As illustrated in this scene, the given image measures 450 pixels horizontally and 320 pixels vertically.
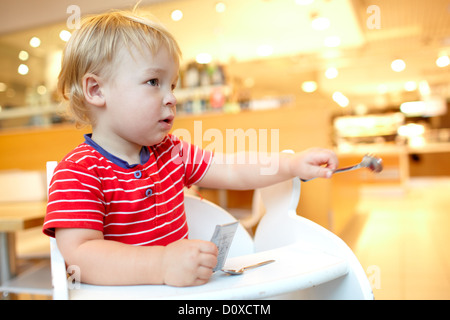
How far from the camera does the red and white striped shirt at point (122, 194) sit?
1.80ft

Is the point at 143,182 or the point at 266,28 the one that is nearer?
the point at 143,182

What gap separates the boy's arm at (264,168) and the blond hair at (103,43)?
8.7 inches

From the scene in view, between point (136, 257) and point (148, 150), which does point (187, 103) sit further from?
point (136, 257)

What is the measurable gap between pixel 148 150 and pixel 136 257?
241 millimetres

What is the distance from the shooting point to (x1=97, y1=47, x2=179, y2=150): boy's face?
0.62m

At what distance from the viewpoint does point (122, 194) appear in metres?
0.61

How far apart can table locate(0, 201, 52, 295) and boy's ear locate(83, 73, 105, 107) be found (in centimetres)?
77

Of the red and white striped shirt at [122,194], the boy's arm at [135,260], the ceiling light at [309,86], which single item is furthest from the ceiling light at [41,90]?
the ceiling light at [309,86]

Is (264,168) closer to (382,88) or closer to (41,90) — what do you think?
(41,90)

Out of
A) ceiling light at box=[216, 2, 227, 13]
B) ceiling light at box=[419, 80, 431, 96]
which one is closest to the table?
ceiling light at box=[216, 2, 227, 13]

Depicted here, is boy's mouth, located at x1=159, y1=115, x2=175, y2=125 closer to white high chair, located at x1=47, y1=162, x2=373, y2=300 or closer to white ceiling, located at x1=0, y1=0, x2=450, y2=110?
white high chair, located at x1=47, y1=162, x2=373, y2=300

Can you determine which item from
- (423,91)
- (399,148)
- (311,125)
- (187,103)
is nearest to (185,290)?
(311,125)

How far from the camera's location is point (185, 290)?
1.62ft
